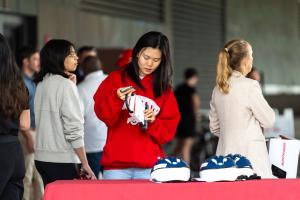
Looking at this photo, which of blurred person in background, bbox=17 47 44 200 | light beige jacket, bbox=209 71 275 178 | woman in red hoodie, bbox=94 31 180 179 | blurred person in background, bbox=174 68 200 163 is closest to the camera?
woman in red hoodie, bbox=94 31 180 179

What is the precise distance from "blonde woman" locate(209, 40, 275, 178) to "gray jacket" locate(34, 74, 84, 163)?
0.97m

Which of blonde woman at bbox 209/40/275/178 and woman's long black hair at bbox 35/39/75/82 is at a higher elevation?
woman's long black hair at bbox 35/39/75/82

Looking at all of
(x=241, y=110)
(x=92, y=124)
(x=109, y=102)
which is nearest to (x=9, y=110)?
→ (x=109, y=102)

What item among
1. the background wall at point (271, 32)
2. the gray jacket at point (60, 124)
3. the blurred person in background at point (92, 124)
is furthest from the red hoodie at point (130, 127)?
the background wall at point (271, 32)

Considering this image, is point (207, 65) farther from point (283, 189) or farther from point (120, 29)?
point (283, 189)

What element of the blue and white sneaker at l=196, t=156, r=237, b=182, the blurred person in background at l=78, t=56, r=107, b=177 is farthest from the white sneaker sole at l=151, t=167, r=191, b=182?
the blurred person in background at l=78, t=56, r=107, b=177

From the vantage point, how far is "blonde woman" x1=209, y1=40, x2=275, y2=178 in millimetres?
5188

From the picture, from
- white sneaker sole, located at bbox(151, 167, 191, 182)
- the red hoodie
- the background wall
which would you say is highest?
the background wall

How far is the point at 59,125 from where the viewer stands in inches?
214

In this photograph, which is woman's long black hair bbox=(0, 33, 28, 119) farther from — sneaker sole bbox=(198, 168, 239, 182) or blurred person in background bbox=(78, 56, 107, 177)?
blurred person in background bbox=(78, 56, 107, 177)

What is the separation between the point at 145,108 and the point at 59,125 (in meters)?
0.78

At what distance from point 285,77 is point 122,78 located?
47.9ft

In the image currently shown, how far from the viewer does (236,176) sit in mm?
4375

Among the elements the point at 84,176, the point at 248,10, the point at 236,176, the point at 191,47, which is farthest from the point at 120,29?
the point at 236,176
